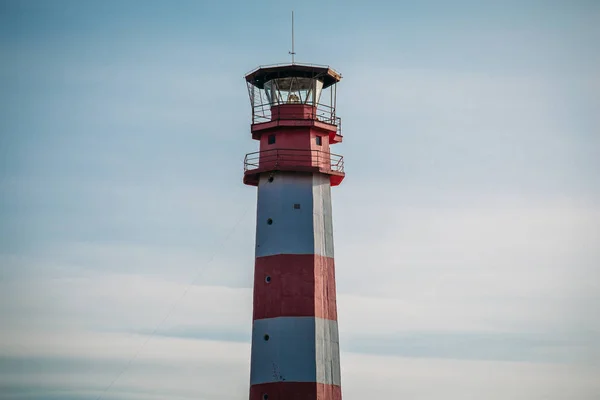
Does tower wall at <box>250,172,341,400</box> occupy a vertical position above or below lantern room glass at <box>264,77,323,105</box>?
below

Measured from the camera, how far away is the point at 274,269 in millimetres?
56281

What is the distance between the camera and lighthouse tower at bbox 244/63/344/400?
5531 centimetres

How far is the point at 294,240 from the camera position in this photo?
56438mm

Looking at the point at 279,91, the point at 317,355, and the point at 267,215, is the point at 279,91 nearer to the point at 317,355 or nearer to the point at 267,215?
the point at 267,215

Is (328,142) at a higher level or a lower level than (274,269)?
higher

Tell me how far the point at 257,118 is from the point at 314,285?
748 centimetres

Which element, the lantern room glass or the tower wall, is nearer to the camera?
the tower wall

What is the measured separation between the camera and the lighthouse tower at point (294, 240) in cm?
5531

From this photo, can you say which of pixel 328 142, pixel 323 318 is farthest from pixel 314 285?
pixel 328 142

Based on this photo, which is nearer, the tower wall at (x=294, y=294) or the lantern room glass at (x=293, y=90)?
the tower wall at (x=294, y=294)

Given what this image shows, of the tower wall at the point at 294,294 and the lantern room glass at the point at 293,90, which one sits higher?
the lantern room glass at the point at 293,90

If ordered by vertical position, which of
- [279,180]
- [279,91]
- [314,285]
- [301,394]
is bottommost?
[301,394]

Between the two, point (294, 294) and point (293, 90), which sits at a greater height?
point (293, 90)

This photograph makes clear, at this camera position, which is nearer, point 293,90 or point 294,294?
point 294,294
